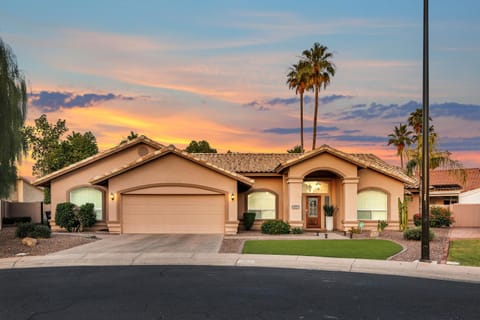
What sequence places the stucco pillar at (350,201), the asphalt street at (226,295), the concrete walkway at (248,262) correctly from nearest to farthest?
the asphalt street at (226,295)
the concrete walkway at (248,262)
the stucco pillar at (350,201)

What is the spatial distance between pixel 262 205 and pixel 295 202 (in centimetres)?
279

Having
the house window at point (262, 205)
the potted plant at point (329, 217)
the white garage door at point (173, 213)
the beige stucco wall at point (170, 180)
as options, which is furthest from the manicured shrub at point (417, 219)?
the white garage door at point (173, 213)

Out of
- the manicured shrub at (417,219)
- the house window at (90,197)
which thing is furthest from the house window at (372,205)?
the house window at (90,197)

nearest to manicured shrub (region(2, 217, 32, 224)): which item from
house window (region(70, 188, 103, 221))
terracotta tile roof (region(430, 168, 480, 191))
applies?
house window (region(70, 188, 103, 221))

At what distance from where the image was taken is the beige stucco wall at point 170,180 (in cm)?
2581

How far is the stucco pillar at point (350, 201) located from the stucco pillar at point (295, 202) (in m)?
2.48

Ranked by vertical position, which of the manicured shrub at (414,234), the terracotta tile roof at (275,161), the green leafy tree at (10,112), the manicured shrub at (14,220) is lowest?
the manicured shrub at (14,220)

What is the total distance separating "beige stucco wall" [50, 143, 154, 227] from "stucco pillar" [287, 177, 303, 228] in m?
9.11

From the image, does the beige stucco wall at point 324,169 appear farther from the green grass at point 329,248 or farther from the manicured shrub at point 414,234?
the manicured shrub at point 414,234

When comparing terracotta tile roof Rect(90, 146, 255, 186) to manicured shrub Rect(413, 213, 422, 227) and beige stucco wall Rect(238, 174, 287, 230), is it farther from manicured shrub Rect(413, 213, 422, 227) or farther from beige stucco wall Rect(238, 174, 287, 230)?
manicured shrub Rect(413, 213, 422, 227)

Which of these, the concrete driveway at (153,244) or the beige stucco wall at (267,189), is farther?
the beige stucco wall at (267,189)

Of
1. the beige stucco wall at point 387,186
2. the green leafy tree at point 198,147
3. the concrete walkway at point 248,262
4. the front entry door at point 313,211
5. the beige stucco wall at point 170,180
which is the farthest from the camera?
the green leafy tree at point 198,147

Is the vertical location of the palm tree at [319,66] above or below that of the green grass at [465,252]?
above

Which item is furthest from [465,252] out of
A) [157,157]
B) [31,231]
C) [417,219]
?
[31,231]
